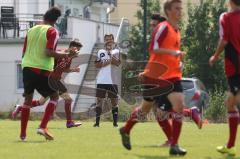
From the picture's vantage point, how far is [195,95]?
28.5m

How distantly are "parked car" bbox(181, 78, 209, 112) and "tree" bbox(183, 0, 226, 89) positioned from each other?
910 centimetres

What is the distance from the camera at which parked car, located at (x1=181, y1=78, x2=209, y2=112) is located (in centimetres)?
2813

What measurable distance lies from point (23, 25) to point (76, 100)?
9.63m

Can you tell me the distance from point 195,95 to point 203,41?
15.2 m

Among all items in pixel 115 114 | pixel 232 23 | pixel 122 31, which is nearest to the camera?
pixel 232 23

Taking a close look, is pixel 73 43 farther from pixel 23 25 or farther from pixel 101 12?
pixel 101 12

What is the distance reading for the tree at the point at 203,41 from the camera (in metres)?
40.1

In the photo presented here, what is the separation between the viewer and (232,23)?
10016mm

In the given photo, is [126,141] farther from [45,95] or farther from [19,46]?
[19,46]

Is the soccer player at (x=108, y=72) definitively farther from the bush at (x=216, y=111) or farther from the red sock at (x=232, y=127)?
the red sock at (x=232, y=127)

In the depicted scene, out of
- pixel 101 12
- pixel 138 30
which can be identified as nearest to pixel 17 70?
pixel 138 30

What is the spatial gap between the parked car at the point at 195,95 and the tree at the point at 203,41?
9.10 meters

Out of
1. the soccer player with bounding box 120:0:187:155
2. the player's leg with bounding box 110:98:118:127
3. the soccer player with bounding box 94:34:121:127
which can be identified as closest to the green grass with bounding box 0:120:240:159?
the soccer player with bounding box 120:0:187:155

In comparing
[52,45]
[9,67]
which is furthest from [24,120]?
[9,67]
